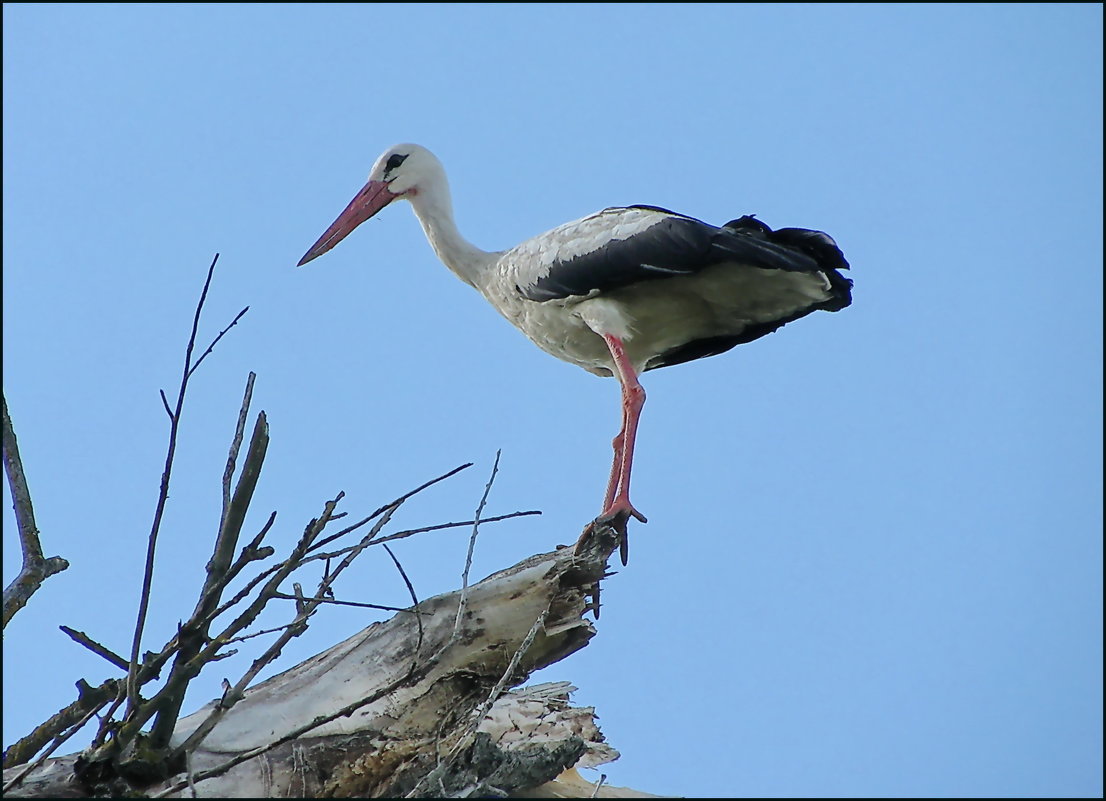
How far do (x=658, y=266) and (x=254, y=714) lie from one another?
3.22m

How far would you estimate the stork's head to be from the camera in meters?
8.38

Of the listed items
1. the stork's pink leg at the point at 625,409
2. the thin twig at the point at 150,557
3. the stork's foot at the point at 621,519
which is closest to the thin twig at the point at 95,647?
the thin twig at the point at 150,557

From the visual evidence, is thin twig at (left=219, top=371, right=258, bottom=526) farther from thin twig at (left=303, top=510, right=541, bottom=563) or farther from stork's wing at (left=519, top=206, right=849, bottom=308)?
stork's wing at (left=519, top=206, right=849, bottom=308)

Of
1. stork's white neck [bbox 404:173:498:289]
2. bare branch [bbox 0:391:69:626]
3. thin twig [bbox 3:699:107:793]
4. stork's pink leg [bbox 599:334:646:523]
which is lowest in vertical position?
thin twig [bbox 3:699:107:793]

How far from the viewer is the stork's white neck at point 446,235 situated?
7867 mm

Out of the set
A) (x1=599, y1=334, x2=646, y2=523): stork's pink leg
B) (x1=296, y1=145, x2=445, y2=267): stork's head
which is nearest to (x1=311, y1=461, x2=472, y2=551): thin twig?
(x1=599, y1=334, x2=646, y2=523): stork's pink leg

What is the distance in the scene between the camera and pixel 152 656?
3.79 meters

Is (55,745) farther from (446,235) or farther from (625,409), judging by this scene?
(446,235)

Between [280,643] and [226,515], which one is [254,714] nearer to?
[280,643]

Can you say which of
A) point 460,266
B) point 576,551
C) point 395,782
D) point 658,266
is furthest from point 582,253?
point 395,782

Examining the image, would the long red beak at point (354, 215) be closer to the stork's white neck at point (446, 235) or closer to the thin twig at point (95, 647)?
the stork's white neck at point (446, 235)

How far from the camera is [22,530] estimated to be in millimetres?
4191

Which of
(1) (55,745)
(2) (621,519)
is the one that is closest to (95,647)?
(1) (55,745)

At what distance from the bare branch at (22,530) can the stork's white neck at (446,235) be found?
3.92 meters
